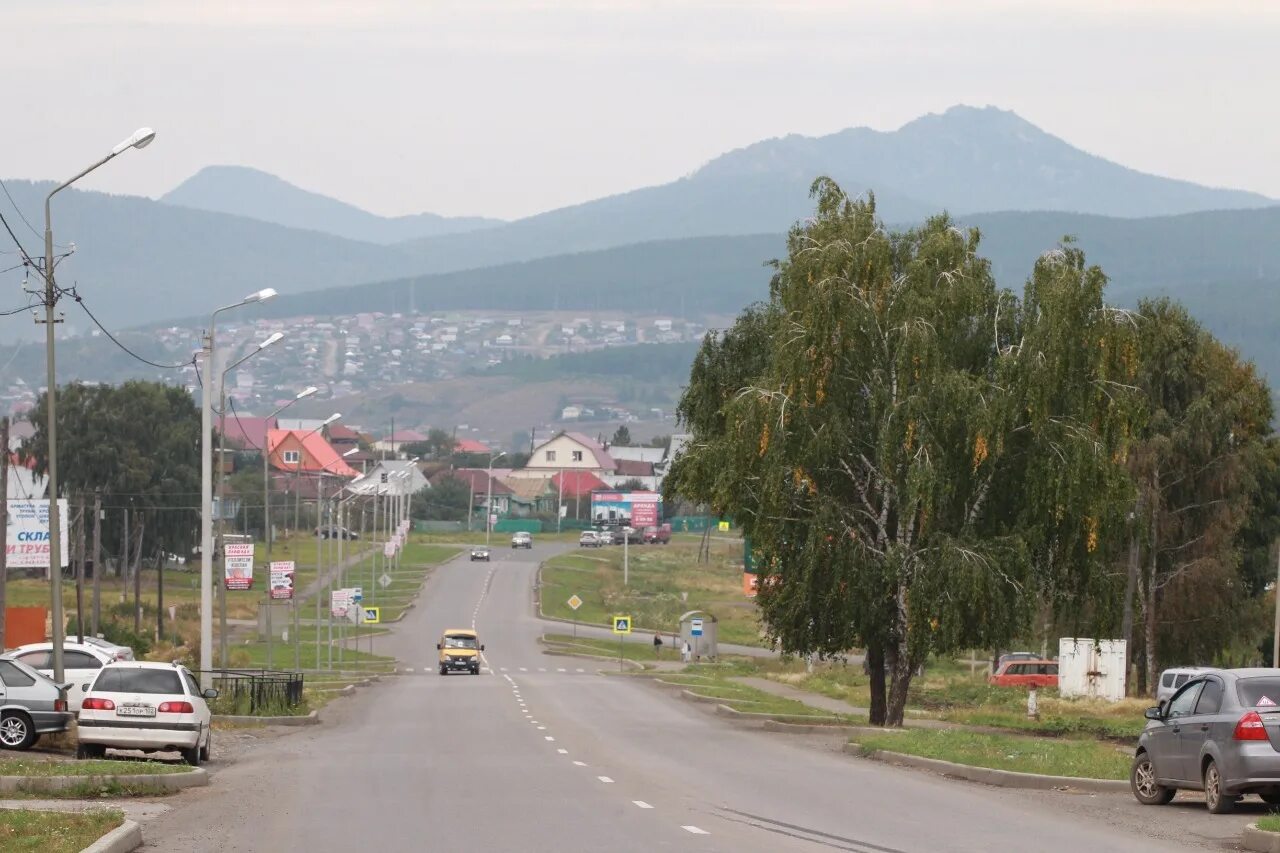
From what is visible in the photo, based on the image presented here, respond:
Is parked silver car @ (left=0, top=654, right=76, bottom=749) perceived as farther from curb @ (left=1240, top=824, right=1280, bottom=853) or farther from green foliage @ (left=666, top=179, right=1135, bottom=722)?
curb @ (left=1240, top=824, right=1280, bottom=853)

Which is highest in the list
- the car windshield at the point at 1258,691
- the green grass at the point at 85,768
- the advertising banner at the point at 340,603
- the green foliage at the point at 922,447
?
the green foliage at the point at 922,447

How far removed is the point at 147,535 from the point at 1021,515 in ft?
268

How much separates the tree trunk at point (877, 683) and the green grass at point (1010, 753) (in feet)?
23.1

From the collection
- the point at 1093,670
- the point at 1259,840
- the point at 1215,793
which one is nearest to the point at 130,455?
the point at 1093,670

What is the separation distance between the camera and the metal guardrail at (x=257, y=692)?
133 ft

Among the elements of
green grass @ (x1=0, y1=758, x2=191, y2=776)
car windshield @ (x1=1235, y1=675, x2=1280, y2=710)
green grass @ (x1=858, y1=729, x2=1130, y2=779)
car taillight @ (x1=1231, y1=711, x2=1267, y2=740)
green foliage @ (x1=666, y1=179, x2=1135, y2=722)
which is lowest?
green grass @ (x1=858, y1=729, x2=1130, y2=779)

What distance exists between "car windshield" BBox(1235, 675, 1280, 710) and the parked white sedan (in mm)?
14290

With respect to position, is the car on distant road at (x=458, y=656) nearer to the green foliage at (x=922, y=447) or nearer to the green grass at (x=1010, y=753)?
the green foliage at (x=922, y=447)

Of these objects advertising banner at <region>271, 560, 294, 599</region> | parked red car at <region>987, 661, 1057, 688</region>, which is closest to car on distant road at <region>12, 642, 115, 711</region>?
advertising banner at <region>271, 560, 294, 599</region>

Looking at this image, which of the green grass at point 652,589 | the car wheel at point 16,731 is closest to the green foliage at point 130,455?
the green grass at point 652,589

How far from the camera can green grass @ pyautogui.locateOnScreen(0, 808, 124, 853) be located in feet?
52.0

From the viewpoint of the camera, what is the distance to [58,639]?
32.2 metres

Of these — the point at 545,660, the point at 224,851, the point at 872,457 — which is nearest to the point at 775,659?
the point at 545,660

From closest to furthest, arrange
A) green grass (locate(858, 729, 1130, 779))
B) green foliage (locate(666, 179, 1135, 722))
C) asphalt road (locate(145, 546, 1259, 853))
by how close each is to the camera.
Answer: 1. asphalt road (locate(145, 546, 1259, 853))
2. green grass (locate(858, 729, 1130, 779))
3. green foliage (locate(666, 179, 1135, 722))
